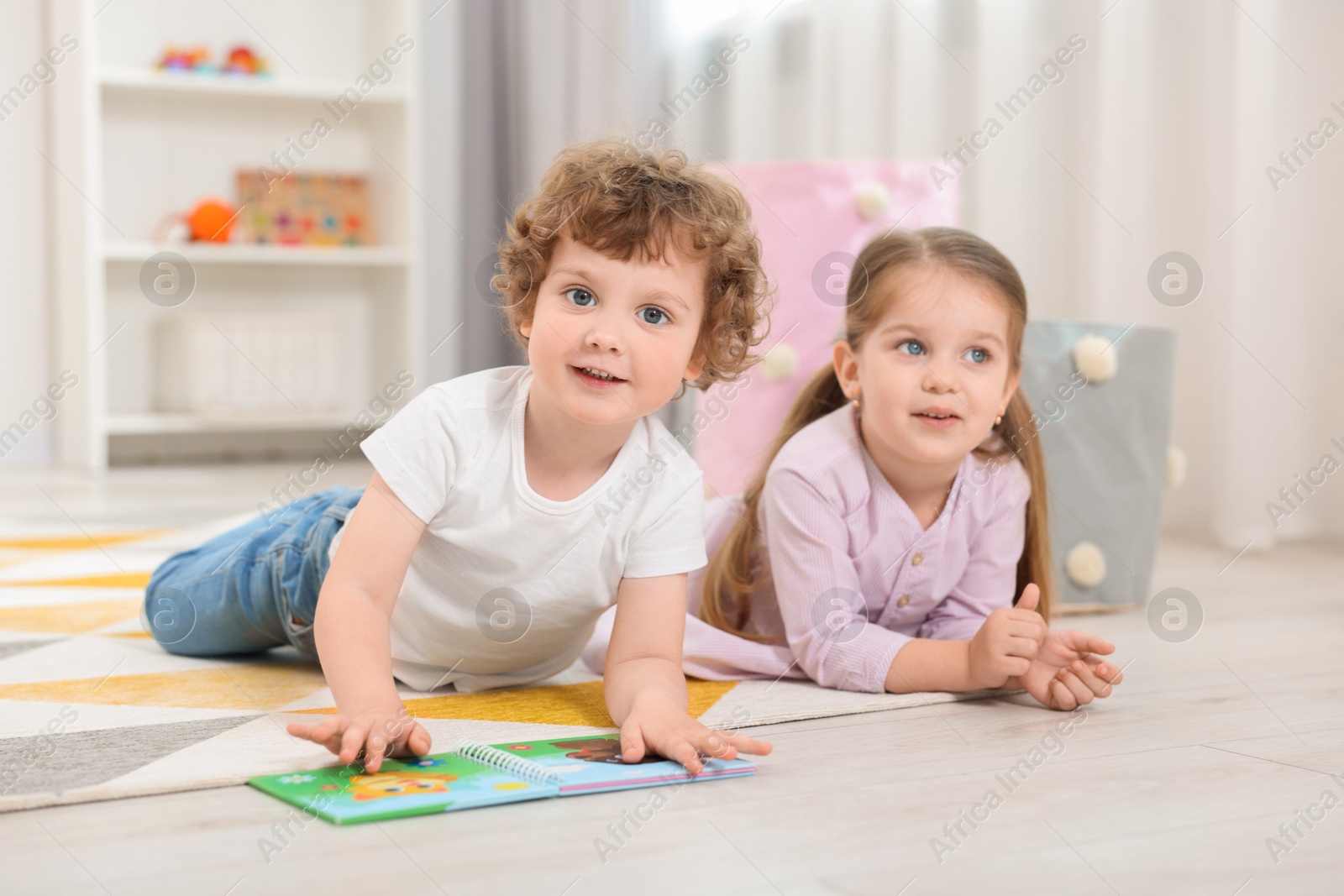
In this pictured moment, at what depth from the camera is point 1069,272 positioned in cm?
199

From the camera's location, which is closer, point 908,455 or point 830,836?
point 830,836

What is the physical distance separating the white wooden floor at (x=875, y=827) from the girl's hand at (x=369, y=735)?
0.04 meters

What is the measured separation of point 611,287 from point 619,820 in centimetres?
34

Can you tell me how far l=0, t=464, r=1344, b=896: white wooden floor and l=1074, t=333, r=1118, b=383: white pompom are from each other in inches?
18.8

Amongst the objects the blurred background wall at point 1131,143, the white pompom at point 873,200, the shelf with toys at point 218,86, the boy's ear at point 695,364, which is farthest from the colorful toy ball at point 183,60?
the boy's ear at point 695,364

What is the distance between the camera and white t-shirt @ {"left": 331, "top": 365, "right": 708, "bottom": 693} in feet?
2.92

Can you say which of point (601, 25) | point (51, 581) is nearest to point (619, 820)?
point (51, 581)

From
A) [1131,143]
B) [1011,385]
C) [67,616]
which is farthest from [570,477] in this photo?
[1131,143]

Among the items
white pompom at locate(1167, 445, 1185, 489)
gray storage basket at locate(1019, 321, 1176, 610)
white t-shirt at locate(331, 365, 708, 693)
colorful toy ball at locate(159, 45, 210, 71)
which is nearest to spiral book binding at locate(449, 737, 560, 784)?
white t-shirt at locate(331, 365, 708, 693)

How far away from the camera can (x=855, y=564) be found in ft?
3.51

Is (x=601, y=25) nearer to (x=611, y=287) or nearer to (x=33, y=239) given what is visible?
(x=33, y=239)

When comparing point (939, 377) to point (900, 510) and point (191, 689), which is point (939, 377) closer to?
point (900, 510)

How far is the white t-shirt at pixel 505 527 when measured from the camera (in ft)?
2.92

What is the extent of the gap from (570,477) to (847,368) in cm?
30
